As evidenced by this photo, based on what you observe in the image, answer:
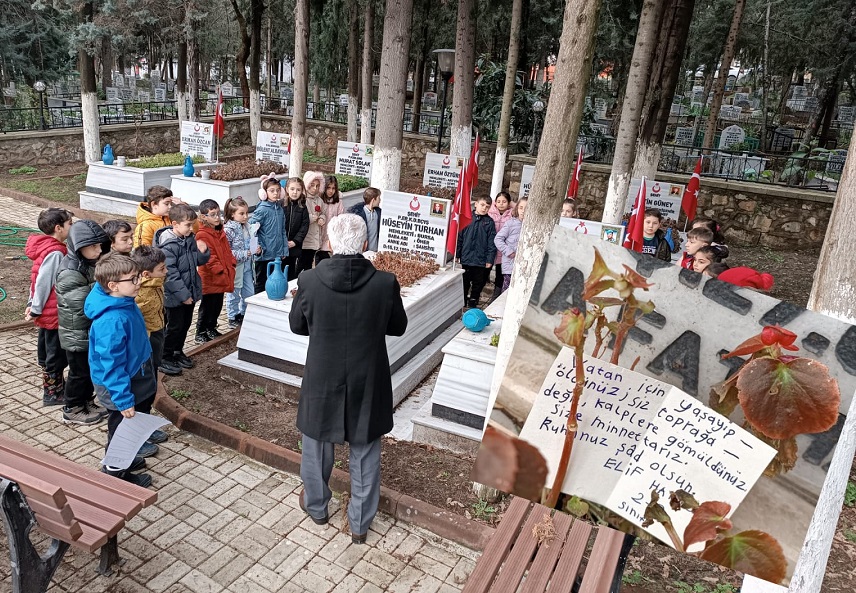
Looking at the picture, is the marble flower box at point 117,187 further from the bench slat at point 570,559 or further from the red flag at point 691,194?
the bench slat at point 570,559

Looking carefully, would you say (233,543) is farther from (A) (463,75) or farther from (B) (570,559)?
(A) (463,75)

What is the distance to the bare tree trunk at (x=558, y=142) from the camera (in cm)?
386

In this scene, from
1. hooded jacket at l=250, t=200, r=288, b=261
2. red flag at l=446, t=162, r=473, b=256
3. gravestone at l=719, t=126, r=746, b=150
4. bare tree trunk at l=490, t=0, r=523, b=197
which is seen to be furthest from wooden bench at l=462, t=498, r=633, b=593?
gravestone at l=719, t=126, r=746, b=150

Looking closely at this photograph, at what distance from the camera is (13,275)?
8.15 metres

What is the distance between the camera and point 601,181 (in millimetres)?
14719

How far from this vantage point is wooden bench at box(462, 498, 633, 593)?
2.96 meters

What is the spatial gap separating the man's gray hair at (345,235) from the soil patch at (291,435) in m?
1.86

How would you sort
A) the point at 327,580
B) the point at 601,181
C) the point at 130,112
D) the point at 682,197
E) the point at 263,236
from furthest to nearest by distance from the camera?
the point at 130,112 → the point at 601,181 → the point at 682,197 → the point at 263,236 → the point at 327,580

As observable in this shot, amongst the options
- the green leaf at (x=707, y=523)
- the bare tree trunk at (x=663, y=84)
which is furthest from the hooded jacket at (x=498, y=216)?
the green leaf at (x=707, y=523)

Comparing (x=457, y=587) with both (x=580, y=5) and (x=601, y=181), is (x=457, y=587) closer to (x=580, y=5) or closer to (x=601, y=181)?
(x=580, y=5)

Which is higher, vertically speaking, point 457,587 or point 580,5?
point 580,5

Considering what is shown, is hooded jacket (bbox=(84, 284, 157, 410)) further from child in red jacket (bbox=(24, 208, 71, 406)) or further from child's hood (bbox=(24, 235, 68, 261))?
child's hood (bbox=(24, 235, 68, 261))

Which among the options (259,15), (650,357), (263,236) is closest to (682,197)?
(263,236)

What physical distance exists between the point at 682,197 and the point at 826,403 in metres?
10.4
